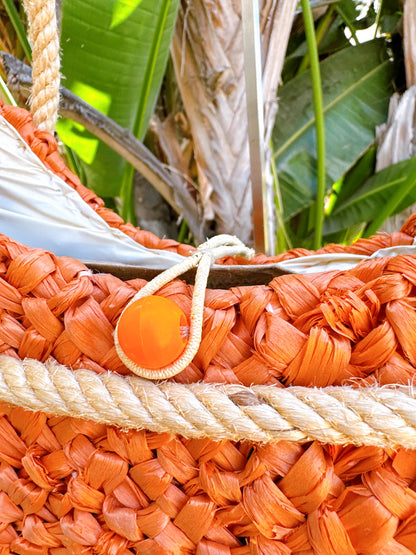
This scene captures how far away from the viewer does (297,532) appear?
0.26 meters

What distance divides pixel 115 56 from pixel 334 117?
52 centimetres

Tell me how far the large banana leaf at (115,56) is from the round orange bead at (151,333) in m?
0.66

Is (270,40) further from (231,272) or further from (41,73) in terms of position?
(231,272)

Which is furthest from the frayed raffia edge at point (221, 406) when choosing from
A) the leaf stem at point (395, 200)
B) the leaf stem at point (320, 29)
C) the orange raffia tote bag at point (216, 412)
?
the leaf stem at point (320, 29)

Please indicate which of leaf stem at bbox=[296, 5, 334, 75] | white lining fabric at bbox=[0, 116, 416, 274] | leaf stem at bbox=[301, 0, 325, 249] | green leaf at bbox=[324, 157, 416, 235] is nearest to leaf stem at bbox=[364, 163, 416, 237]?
green leaf at bbox=[324, 157, 416, 235]

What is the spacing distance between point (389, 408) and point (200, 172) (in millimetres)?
723

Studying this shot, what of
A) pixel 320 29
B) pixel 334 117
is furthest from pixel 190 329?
pixel 320 29

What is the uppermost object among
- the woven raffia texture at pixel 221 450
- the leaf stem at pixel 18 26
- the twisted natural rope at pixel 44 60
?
the leaf stem at pixel 18 26

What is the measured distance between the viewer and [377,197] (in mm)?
1012

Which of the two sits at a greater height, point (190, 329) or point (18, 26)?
point (18, 26)

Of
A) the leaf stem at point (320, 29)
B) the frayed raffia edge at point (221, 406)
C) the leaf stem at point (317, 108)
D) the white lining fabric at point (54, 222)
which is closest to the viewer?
the frayed raffia edge at point (221, 406)

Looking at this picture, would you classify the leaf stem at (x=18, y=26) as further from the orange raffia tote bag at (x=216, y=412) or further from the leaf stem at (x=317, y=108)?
the orange raffia tote bag at (x=216, y=412)

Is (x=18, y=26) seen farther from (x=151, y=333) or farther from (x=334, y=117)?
(x=151, y=333)

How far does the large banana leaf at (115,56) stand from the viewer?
2.47 feet
